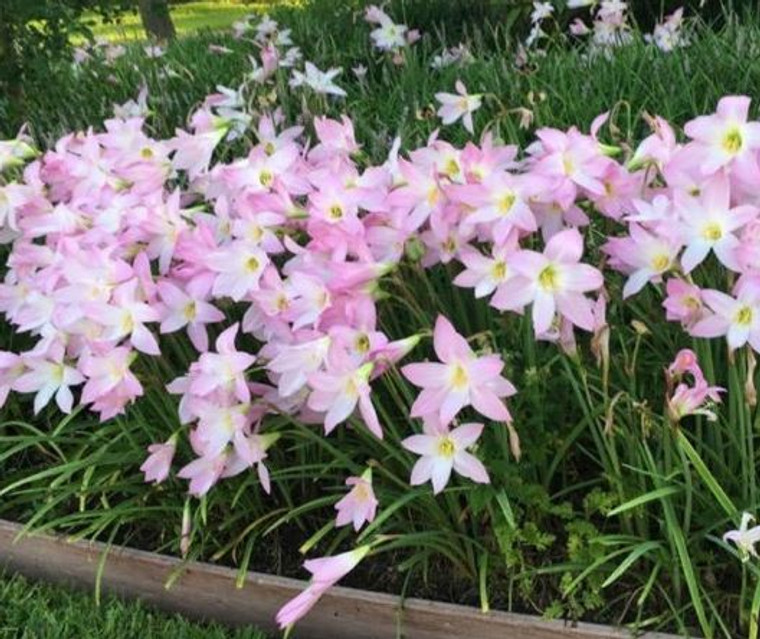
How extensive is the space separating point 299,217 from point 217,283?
0.19 metres

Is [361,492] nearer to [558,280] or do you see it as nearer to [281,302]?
[281,302]

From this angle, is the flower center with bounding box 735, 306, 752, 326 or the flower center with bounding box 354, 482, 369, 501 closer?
the flower center with bounding box 735, 306, 752, 326

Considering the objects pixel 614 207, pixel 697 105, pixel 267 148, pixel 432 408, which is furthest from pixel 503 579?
pixel 697 105

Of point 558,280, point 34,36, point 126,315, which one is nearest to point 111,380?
point 126,315

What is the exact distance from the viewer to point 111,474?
2.29 meters

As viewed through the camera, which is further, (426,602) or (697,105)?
(697,105)

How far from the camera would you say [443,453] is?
1.71m

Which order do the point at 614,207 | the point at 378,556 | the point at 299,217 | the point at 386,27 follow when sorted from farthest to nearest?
1. the point at 386,27
2. the point at 378,556
3. the point at 299,217
4. the point at 614,207

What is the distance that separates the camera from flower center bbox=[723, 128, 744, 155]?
5.21 feet

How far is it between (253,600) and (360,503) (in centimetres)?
53

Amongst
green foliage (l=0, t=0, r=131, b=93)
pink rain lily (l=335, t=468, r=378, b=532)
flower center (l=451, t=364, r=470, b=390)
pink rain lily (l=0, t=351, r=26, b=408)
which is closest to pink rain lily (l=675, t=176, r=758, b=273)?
flower center (l=451, t=364, r=470, b=390)

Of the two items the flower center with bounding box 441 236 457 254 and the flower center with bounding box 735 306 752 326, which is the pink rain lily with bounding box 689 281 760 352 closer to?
the flower center with bounding box 735 306 752 326

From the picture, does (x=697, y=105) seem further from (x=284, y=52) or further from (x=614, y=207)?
(x=284, y=52)

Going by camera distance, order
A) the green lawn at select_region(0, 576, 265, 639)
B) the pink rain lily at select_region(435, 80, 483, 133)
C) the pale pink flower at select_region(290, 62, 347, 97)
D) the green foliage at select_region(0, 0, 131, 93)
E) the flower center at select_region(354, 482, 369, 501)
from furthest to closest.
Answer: the green foliage at select_region(0, 0, 131, 93)
the pale pink flower at select_region(290, 62, 347, 97)
the pink rain lily at select_region(435, 80, 483, 133)
the green lawn at select_region(0, 576, 265, 639)
the flower center at select_region(354, 482, 369, 501)
